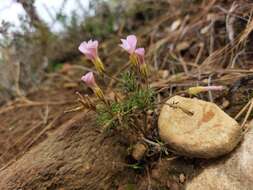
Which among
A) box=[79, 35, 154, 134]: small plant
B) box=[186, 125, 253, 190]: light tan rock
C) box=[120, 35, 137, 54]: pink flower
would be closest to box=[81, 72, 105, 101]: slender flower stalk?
box=[79, 35, 154, 134]: small plant

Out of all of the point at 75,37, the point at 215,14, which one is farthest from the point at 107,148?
the point at 75,37

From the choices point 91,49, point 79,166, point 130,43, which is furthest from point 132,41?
point 79,166

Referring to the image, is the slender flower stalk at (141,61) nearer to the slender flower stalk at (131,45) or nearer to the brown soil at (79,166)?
the slender flower stalk at (131,45)

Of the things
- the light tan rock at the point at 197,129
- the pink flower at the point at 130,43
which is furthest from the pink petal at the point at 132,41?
the light tan rock at the point at 197,129

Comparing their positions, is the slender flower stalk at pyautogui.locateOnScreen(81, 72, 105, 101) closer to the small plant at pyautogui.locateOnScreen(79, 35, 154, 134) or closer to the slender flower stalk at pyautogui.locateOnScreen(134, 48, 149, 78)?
the small plant at pyautogui.locateOnScreen(79, 35, 154, 134)

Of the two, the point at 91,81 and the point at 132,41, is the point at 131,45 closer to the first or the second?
the point at 132,41

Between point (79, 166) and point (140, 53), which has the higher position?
point (140, 53)
